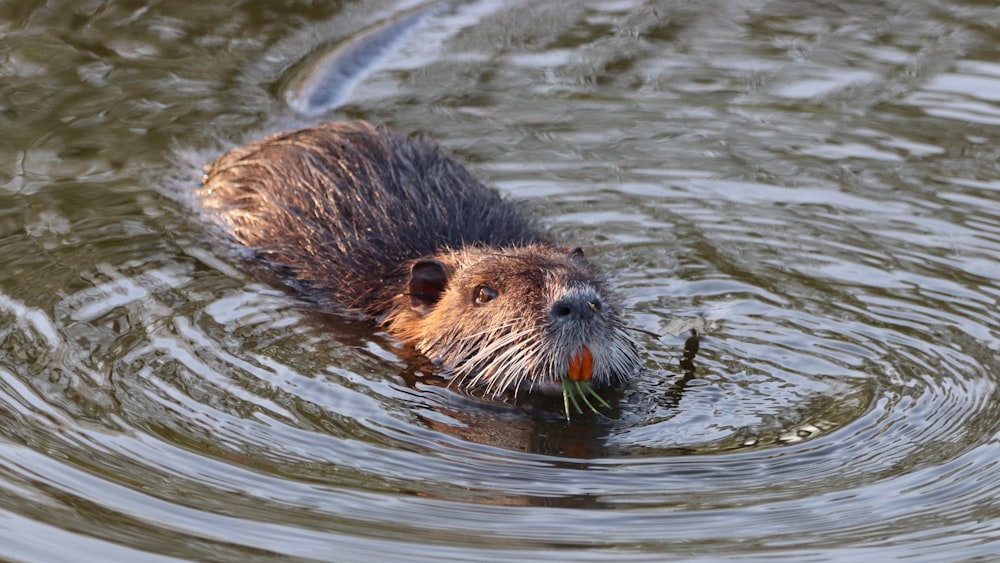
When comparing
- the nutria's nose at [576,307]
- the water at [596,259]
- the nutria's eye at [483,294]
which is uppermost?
the nutria's nose at [576,307]

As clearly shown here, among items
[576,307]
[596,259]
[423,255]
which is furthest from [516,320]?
[596,259]

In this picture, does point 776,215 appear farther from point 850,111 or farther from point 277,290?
point 277,290

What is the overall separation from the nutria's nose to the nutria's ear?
0.82 m

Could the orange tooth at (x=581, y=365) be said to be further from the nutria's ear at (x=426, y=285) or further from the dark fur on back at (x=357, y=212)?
the dark fur on back at (x=357, y=212)

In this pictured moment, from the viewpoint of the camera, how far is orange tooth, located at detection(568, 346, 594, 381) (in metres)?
5.66

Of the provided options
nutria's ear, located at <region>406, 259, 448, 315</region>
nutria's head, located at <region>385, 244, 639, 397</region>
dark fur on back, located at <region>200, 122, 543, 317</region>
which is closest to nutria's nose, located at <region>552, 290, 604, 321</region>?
nutria's head, located at <region>385, 244, 639, 397</region>

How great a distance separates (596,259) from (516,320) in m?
1.34

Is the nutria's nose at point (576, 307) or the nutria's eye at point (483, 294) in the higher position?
the nutria's nose at point (576, 307)

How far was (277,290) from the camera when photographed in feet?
22.5

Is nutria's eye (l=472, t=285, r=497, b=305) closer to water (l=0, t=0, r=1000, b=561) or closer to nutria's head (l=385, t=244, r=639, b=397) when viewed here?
nutria's head (l=385, t=244, r=639, b=397)

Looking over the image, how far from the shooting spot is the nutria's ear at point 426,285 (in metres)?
6.36

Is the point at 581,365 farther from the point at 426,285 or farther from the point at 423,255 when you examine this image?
the point at 423,255

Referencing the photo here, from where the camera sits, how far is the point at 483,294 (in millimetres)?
6059

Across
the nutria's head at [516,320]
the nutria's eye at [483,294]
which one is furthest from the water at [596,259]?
the nutria's eye at [483,294]
